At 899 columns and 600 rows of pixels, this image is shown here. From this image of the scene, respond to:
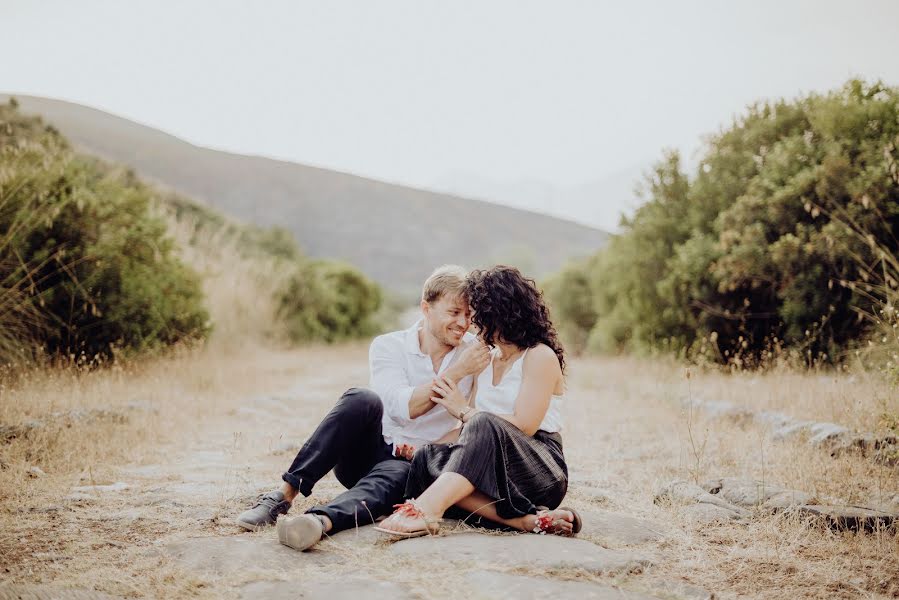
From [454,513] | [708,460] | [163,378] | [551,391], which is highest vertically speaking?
[551,391]

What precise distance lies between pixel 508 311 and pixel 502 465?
78 cm

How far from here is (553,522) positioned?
134 inches

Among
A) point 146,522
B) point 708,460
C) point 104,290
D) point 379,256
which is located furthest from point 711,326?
point 379,256

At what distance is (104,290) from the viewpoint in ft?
26.5

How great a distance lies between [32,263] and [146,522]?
4811 mm

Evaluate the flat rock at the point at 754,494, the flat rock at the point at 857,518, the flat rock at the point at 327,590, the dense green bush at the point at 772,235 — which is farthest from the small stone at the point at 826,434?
the flat rock at the point at 327,590

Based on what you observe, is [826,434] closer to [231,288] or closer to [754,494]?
[754,494]

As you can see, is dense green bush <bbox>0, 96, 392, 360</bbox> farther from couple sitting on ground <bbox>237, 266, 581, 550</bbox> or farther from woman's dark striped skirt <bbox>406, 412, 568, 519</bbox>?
woman's dark striped skirt <bbox>406, 412, 568, 519</bbox>

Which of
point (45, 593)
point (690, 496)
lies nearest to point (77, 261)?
point (45, 593)

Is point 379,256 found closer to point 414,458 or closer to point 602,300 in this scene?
point 602,300

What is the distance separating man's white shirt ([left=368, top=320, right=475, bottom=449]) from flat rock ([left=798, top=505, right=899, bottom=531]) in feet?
6.29

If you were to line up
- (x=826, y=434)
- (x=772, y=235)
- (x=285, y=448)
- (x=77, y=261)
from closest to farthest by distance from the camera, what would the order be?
(x=826, y=434), (x=285, y=448), (x=77, y=261), (x=772, y=235)

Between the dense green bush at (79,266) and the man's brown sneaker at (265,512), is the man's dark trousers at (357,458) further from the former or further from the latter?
the dense green bush at (79,266)

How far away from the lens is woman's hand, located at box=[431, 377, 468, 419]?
3.73 metres
